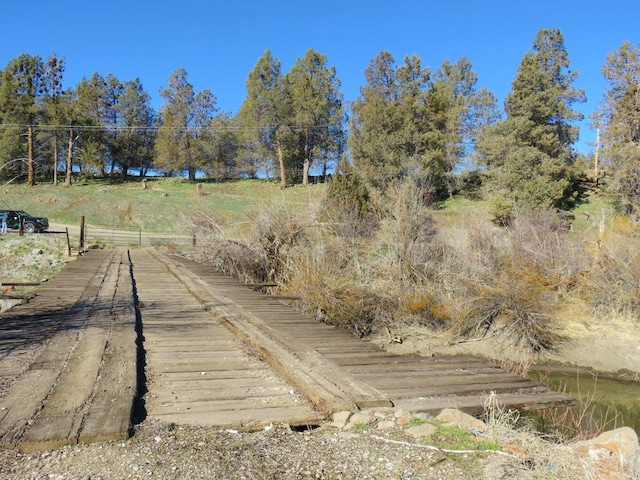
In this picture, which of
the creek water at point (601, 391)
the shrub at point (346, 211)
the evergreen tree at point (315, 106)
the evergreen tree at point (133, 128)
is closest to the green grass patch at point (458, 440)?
the creek water at point (601, 391)

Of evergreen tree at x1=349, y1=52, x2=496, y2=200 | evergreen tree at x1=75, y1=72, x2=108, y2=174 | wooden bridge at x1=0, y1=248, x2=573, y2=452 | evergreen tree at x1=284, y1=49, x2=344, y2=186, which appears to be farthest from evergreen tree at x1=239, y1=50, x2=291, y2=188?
wooden bridge at x1=0, y1=248, x2=573, y2=452

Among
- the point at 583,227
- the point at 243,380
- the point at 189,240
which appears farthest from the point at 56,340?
the point at 583,227

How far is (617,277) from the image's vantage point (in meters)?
14.9

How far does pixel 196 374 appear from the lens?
17.1ft

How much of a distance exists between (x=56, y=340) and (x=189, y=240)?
16356 millimetres

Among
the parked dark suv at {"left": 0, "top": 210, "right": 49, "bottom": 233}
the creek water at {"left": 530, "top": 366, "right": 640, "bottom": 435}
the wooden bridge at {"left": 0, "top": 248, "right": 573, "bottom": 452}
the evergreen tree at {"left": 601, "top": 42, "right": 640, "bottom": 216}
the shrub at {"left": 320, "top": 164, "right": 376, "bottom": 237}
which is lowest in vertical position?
the creek water at {"left": 530, "top": 366, "right": 640, "bottom": 435}

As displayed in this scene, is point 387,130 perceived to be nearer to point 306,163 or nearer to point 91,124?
point 306,163

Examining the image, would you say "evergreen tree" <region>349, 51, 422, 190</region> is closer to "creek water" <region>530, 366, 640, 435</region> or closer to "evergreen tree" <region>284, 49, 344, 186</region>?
"evergreen tree" <region>284, 49, 344, 186</region>

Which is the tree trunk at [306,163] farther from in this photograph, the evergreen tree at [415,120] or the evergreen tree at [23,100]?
the evergreen tree at [23,100]

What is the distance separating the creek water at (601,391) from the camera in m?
9.59

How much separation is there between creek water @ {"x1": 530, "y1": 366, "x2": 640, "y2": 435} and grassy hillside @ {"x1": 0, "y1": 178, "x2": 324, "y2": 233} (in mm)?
22370

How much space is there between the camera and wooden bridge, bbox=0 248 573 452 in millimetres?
3867

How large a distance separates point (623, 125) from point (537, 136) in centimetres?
505

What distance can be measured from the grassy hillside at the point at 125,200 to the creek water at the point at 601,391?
22.4m
